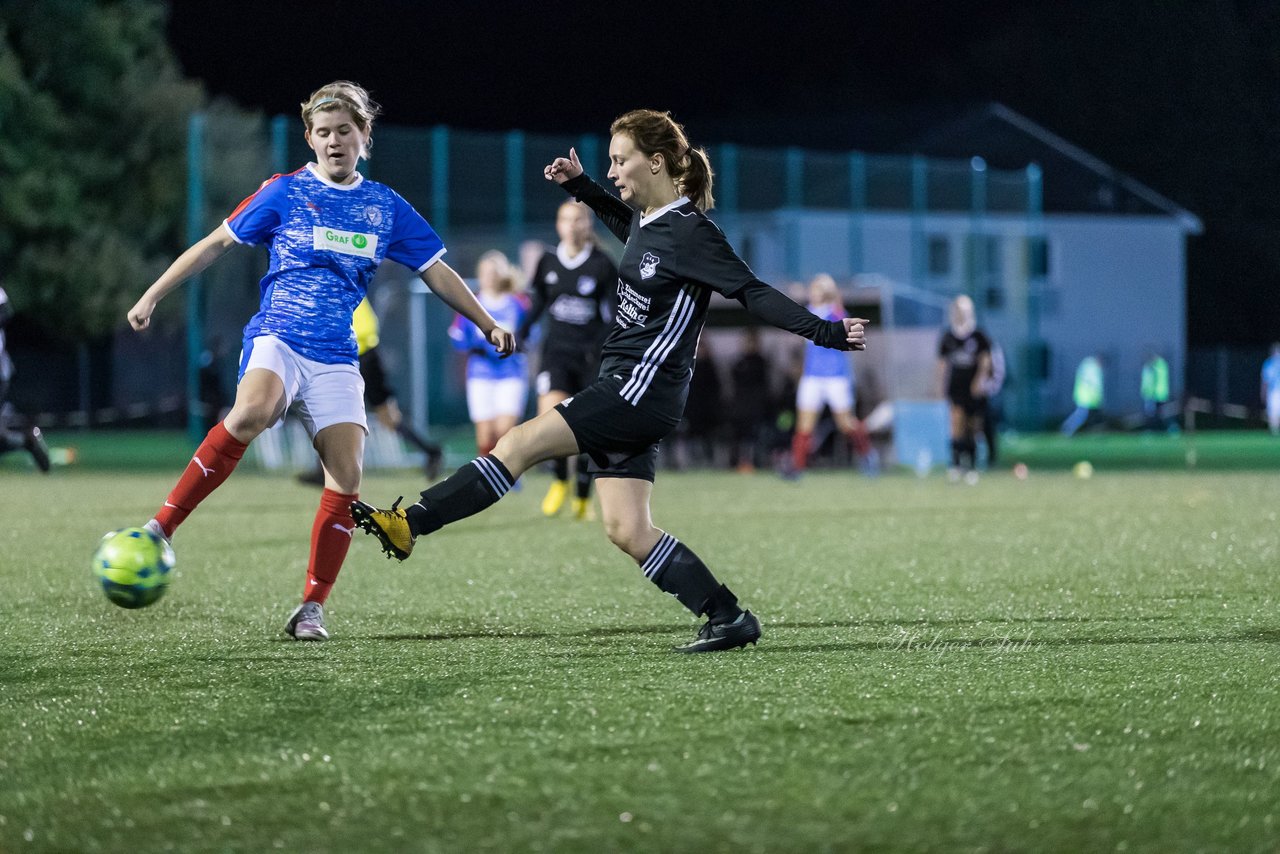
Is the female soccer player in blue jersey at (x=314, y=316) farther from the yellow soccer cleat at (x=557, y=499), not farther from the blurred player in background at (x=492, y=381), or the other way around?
the blurred player in background at (x=492, y=381)

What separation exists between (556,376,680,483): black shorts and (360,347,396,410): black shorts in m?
9.83

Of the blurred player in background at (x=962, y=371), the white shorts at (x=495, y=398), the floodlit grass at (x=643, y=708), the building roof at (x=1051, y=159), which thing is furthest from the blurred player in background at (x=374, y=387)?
the building roof at (x=1051, y=159)

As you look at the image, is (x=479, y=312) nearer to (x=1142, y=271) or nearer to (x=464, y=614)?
(x=464, y=614)

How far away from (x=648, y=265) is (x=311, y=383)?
135 cm

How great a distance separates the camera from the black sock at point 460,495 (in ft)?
16.4

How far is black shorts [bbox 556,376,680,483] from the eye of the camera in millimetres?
5012

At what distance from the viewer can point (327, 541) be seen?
5.73m

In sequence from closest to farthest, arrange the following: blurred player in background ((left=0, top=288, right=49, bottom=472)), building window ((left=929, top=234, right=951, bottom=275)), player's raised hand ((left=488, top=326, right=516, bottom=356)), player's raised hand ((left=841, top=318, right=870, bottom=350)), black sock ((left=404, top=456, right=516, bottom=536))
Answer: player's raised hand ((left=841, top=318, right=870, bottom=350)) → black sock ((left=404, top=456, right=516, bottom=536)) → player's raised hand ((left=488, top=326, right=516, bottom=356)) → blurred player in background ((left=0, top=288, right=49, bottom=472)) → building window ((left=929, top=234, right=951, bottom=275))

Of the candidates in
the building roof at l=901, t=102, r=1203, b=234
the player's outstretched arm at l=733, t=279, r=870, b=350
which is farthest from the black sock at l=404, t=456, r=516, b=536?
the building roof at l=901, t=102, r=1203, b=234

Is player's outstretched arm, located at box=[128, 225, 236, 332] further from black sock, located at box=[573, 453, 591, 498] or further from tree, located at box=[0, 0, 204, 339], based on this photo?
tree, located at box=[0, 0, 204, 339]

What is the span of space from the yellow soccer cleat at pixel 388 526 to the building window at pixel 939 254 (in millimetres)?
22116

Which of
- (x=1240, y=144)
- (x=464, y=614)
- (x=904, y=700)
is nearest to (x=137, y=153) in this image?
(x=1240, y=144)

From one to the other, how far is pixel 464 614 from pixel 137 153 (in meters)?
31.7

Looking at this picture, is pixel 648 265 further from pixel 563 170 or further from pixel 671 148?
pixel 563 170
